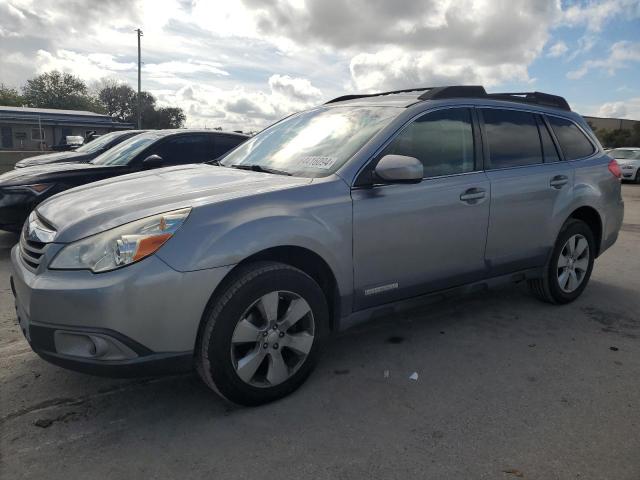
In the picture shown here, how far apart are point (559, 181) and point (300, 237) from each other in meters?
2.60

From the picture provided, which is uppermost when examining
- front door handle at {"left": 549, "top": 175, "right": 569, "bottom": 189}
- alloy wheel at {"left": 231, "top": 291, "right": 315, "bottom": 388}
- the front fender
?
front door handle at {"left": 549, "top": 175, "right": 569, "bottom": 189}

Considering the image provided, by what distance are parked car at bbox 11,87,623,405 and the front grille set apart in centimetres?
2

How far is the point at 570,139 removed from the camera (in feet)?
15.0

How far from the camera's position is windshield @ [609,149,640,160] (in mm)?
21016

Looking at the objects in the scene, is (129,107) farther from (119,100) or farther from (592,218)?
(592,218)

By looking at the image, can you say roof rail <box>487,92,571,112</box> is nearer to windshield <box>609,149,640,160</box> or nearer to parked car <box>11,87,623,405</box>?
parked car <box>11,87,623,405</box>

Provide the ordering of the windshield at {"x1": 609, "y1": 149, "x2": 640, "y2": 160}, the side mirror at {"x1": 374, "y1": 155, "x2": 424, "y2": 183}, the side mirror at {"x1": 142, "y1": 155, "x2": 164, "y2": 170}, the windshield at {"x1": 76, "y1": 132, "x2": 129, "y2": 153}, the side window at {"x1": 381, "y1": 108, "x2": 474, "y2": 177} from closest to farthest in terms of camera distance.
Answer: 1. the side mirror at {"x1": 374, "y1": 155, "x2": 424, "y2": 183}
2. the side window at {"x1": 381, "y1": 108, "x2": 474, "y2": 177}
3. the side mirror at {"x1": 142, "y1": 155, "x2": 164, "y2": 170}
4. the windshield at {"x1": 76, "y1": 132, "x2": 129, "y2": 153}
5. the windshield at {"x1": 609, "y1": 149, "x2": 640, "y2": 160}

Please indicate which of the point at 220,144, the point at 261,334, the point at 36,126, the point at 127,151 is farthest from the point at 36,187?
the point at 36,126

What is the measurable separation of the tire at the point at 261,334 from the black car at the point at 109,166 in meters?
3.84

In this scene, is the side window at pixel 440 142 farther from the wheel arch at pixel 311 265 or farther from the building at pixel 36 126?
the building at pixel 36 126

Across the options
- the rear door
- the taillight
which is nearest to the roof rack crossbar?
the rear door

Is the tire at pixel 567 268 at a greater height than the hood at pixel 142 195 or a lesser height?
lesser


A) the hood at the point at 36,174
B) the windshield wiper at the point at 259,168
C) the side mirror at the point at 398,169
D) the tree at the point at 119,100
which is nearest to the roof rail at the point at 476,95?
the side mirror at the point at 398,169

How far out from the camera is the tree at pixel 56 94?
237 ft
